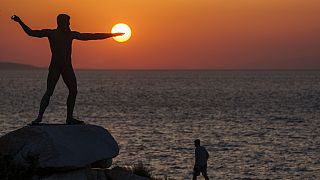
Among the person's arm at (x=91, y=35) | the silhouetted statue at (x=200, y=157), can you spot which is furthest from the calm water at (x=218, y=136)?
the person's arm at (x=91, y=35)

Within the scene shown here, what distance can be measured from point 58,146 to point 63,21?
3.59m

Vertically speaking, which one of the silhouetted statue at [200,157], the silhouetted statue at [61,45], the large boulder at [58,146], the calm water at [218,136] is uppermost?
the silhouetted statue at [61,45]

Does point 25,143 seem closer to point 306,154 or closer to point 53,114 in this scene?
point 306,154

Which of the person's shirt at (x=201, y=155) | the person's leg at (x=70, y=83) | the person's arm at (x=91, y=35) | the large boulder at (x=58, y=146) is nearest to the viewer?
the large boulder at (x=58, y=146)

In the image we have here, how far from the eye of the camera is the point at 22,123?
69688mm

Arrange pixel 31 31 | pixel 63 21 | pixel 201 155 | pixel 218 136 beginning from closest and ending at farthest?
pixel 31 31
pixel 63 21
pixel 201 155
pixel 218 136

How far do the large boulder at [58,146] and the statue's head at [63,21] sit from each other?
2767 mm

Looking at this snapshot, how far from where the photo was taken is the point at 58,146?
17484 millimetres

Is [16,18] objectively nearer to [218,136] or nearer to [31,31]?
[31,31]

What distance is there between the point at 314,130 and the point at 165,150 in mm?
22384

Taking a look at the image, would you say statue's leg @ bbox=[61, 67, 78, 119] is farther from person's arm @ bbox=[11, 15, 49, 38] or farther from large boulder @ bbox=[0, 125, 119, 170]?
person's arm @ bbox=[11, 15, 49, 38]

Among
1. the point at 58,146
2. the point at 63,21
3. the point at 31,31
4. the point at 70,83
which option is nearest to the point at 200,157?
the point at 70,83

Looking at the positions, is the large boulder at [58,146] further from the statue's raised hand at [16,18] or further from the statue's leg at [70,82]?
the statue's raised hand at [16,18]

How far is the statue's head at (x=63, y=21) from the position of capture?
18.6 m
